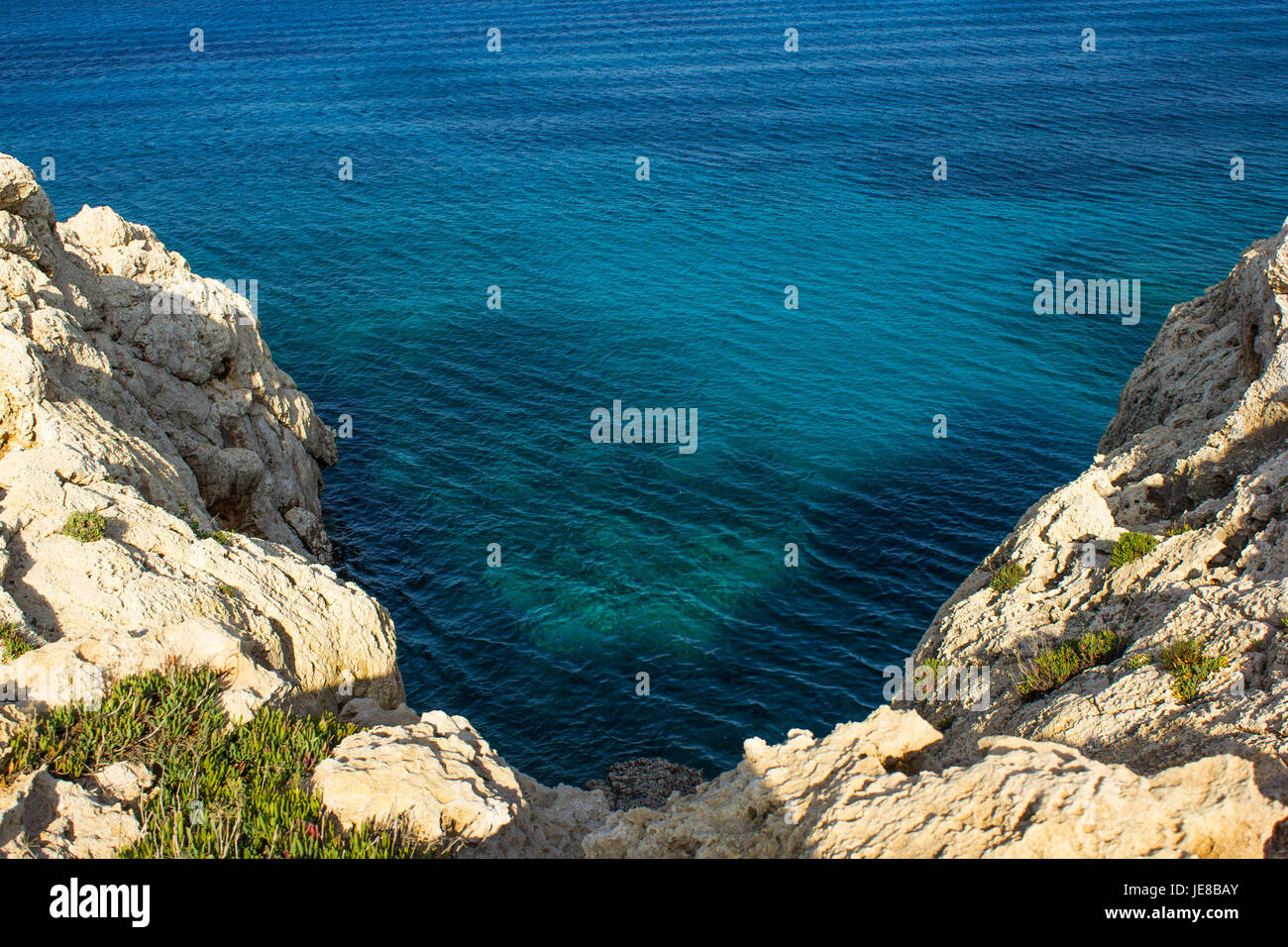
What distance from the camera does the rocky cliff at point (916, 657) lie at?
13.7m

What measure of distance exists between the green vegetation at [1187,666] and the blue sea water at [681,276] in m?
17.8

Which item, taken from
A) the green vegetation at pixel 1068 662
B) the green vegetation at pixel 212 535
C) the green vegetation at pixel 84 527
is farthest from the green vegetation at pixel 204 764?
the green vegetation at pixel 1068 662

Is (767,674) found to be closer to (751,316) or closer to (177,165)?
(751,316)

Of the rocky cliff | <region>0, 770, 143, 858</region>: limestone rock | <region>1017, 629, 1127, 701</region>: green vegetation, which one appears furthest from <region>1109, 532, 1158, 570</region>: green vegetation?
<region>0, 770, 143, 858</region>: limestone rock

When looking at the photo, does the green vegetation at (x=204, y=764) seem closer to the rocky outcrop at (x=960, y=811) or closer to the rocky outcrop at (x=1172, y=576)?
the rocky outcrop at (x=960, y=811)

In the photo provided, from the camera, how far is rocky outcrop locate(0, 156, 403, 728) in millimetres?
20453

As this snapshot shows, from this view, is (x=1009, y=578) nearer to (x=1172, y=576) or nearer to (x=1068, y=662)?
(x=1172, y=576)

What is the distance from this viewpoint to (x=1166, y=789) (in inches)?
511

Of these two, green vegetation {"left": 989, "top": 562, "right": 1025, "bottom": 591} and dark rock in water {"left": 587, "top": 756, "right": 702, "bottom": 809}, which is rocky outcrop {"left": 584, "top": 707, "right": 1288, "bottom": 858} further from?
dark rock in water {"left": 587, "top": 756, "right": 702, "bottom": 809}

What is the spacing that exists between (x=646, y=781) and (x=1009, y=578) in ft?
41.9

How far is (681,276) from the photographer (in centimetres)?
7138

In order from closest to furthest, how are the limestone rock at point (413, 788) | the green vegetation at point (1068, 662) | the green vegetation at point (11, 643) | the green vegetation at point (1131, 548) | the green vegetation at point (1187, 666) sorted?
1. the green vegetation at point (1187, 666)
2. the limestone rock at point (413, 788)
3. the green vegetation at point (11, 643)
4. the green vegetation at point (1068, 662)
5. the green vegetation at point (1131, 548)

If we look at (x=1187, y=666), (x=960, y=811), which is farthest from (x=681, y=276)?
(x=960, y=811)
